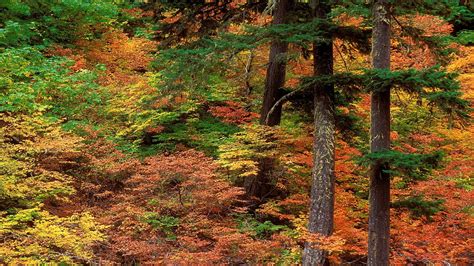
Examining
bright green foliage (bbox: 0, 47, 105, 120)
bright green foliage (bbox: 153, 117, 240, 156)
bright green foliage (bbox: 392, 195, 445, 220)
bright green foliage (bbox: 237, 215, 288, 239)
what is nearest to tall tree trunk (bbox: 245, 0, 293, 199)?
bright green foliage (bbox: 237, 215, 288, 239)

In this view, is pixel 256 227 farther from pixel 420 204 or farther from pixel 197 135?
pixel 197 135

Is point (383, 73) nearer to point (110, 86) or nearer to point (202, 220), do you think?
point (202, 220)

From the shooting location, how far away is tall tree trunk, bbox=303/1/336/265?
26.7 ft

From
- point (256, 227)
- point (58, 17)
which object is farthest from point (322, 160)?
point (58, 17)

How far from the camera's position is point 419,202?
712cm

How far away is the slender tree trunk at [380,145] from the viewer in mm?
6801

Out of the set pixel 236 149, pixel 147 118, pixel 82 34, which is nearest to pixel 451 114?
pixel 236 149

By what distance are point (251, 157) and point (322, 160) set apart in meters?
2.34

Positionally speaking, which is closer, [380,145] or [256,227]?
[380,145]

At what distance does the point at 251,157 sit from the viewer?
10.2m

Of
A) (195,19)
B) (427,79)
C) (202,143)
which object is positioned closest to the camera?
(427,79)

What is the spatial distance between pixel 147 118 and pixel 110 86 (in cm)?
166

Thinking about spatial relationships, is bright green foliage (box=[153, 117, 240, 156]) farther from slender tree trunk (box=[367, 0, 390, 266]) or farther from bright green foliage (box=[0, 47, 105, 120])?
slender tree trunk (box=[367, 0, 390, 266])

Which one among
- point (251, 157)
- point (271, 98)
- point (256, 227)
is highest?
point (271, 98)
